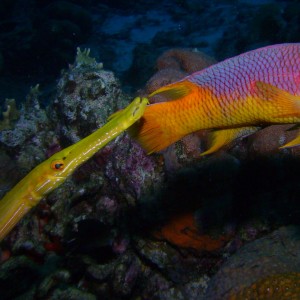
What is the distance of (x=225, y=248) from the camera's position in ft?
13.6

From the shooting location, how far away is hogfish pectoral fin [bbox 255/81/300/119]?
188cm

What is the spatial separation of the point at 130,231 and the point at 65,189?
1.14 metres

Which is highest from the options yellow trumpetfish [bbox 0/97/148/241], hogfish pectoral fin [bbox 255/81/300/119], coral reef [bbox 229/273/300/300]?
yellow trumpetfish [bbox 0/97/148/241]

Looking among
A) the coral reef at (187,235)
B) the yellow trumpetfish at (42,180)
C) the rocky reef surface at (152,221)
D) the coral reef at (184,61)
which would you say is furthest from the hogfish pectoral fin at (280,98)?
the coral reef at (184,61)

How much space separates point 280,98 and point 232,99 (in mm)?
300

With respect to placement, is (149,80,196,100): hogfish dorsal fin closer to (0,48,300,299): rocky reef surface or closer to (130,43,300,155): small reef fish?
(130,43,300,155): small reef fish

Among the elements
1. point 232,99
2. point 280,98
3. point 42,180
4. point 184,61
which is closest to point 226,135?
point 232,99

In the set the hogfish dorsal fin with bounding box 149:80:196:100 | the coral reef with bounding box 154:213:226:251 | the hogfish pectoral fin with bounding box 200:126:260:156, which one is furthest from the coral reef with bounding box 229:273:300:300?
the hogfish dorsal fin with bounding box 149:80:196:100

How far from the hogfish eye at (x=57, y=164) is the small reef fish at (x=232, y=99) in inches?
20.9

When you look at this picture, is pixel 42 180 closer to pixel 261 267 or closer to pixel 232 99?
pixel 232 99

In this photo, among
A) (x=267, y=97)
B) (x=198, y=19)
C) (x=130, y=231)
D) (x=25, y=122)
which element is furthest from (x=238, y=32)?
(x=267, y=97)

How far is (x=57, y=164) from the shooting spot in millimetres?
1978

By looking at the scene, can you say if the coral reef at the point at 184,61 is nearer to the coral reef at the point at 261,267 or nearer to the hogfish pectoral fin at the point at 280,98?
the coral reef at the point at 261,267

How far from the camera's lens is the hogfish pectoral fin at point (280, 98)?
1.88m
